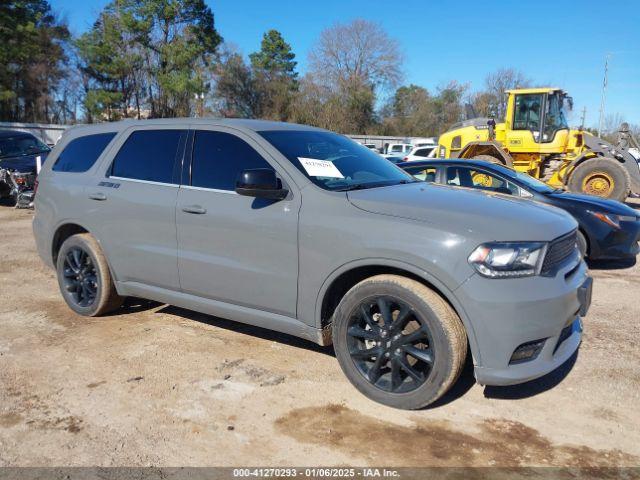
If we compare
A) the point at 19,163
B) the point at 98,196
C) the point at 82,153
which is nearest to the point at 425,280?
the point at 98,196

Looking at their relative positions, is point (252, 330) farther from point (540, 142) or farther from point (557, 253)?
point (540, 142)

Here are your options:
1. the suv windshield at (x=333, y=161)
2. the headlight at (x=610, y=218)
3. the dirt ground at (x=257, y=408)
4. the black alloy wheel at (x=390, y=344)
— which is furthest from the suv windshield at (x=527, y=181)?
A: the black alloy wheel at (x=390, y=344)

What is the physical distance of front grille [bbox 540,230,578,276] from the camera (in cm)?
308

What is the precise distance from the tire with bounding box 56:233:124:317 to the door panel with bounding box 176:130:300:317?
106cm

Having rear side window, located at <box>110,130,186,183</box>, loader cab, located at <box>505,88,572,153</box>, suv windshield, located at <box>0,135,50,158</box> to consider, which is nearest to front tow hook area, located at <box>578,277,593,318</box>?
rear side window, located at <box>110,130,186,183</box>

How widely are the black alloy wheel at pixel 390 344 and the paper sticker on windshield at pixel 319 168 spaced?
1021 millimetres

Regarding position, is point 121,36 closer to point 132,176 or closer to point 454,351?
point 132,176

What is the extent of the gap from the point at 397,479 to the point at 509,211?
1713 millimetres

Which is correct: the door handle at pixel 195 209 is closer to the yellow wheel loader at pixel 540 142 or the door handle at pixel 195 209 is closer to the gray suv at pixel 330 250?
the gray suv at pixel 330 250

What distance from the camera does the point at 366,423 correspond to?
10.5ft

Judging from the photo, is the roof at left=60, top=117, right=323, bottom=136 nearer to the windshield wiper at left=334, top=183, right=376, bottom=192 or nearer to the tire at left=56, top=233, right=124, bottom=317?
the windshield wiper at left=334, top=183, right=376, bottom=192

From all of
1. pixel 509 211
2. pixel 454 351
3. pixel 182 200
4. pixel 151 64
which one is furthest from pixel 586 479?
pixel 151 64

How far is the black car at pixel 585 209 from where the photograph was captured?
273 inches

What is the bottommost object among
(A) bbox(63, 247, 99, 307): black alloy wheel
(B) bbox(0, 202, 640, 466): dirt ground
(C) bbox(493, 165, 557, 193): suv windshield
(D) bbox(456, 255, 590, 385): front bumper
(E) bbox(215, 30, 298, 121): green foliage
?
(B) bbox(0, 202, 640, 466): dirt ground
